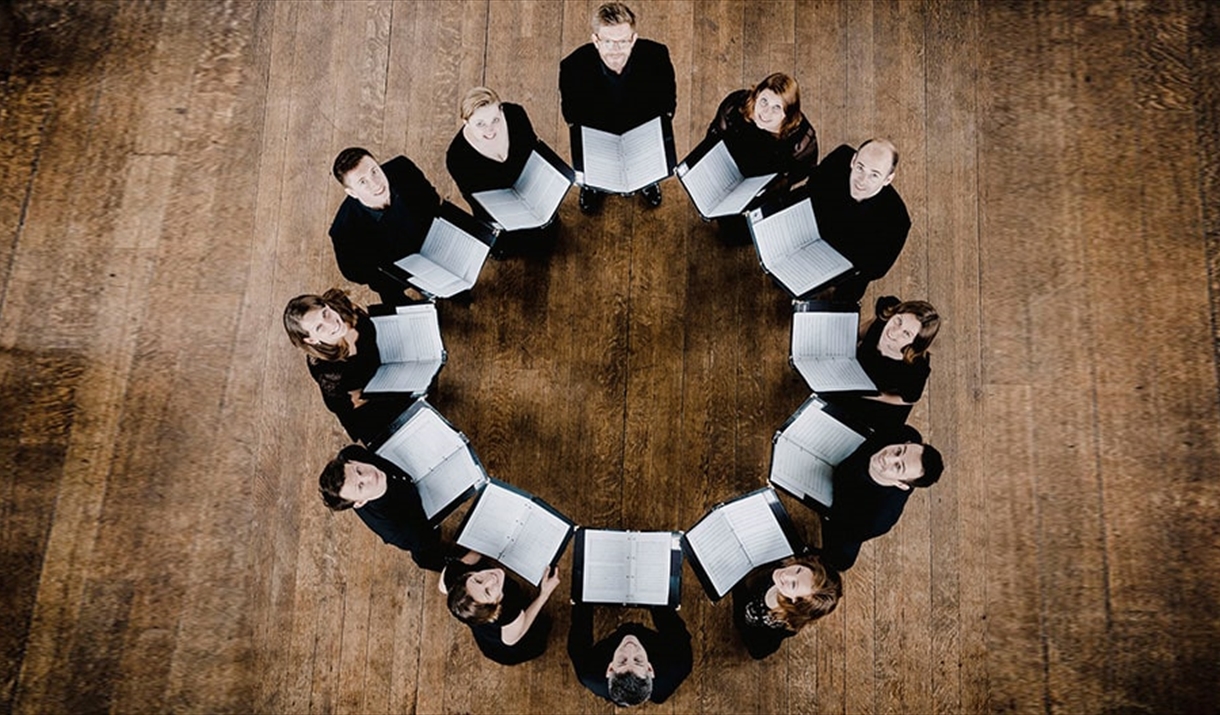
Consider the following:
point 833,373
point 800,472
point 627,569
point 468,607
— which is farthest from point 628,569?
point 833,373

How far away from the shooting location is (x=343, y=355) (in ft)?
10.6

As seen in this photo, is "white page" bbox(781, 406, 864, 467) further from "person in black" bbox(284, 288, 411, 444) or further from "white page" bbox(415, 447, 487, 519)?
"person in black" bbox(284, 288, 411, 444)

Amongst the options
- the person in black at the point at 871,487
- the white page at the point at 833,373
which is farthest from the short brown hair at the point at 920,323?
the person in black at the point at 871,487

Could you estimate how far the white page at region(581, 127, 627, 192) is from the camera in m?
3.54

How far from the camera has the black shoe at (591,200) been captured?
413 centimetres

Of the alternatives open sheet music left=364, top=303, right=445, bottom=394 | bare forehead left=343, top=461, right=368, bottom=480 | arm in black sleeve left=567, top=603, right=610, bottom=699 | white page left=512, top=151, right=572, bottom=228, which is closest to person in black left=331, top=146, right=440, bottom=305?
open sheet music left=364, top=303, right=445, bottom=394

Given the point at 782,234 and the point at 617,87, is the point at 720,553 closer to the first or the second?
the point at 782,234

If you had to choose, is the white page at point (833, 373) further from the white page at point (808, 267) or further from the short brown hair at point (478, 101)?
the short brown hair at point (478, 101)

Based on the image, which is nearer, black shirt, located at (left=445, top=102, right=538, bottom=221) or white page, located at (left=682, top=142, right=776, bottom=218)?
black shirt, located at (left=445, top=102, right=538, bottom=221)

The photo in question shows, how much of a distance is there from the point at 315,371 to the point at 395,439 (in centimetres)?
43

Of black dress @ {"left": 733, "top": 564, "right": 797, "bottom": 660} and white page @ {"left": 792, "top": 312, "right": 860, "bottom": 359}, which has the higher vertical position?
white page @ {"left": 792, "top": 312, "right": 860, "bottom": 359}

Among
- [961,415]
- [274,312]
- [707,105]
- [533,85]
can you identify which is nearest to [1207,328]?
[961,415]

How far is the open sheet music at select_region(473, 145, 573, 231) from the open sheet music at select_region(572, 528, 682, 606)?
4.52 ft

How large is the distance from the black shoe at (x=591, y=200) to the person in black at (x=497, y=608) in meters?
1.80
